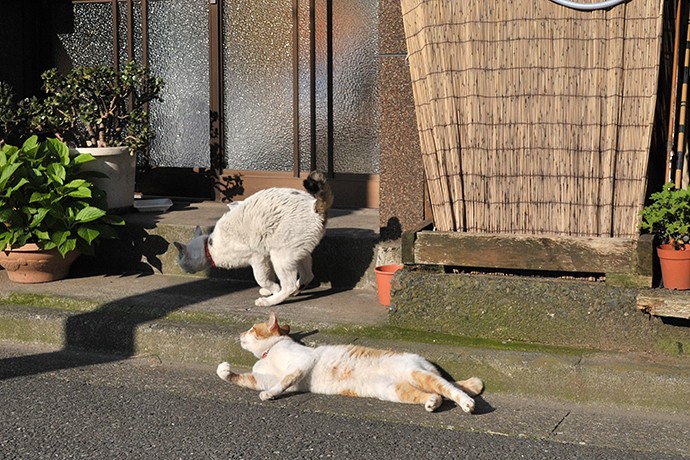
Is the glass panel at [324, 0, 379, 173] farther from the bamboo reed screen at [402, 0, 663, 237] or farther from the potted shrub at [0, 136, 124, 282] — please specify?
the bamboo reed screen at [402, 0, 663, 237]

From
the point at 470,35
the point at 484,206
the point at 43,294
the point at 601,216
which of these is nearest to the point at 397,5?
the point at 470,35

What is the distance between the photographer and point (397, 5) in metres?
7.17

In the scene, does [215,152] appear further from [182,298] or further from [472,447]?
[472,447]

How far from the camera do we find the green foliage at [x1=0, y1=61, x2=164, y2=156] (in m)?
8.59

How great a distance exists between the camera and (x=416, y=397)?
5496 mm

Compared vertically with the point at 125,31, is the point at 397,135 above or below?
below

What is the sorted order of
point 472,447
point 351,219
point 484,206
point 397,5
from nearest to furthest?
point 472,447
point 484,206
point 397,5
point 351,219

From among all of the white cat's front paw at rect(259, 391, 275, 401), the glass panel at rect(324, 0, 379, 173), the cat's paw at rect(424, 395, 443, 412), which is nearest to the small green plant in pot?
the glass panel at rect(324, 0, 379, 173)

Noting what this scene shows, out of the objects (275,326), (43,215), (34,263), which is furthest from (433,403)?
(34,263)

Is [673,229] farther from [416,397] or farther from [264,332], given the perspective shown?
[264,332]

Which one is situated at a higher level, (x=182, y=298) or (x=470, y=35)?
(x=470, y=35)

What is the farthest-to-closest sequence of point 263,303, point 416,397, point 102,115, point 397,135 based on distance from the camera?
point 102,115 < point 397,135 < point 263,303 < point 416,397

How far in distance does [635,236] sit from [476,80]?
4.41 feet

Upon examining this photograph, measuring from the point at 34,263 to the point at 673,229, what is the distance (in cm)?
467
